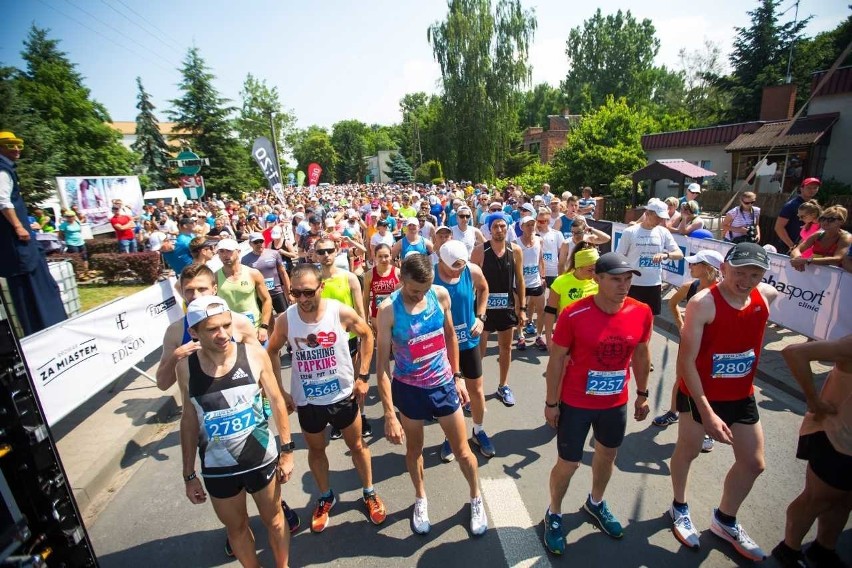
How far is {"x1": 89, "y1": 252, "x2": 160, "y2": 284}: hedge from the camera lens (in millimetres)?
12047

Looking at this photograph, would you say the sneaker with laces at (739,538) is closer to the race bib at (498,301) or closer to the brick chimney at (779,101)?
the race bib at (498,301)

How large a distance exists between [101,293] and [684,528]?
13.2 m

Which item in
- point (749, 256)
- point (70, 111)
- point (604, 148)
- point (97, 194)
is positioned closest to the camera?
point (749, 256)

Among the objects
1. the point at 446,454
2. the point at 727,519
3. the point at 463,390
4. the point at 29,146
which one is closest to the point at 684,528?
the point at 727,519

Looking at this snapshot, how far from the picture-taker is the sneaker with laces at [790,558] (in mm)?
2676

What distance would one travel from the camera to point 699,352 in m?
2.79

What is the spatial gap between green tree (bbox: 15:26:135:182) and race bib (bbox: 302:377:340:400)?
149ft

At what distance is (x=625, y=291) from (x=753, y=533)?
6.90 feet

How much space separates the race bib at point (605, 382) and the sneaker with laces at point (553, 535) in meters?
0.99

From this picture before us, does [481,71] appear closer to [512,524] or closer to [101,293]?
[101,293]

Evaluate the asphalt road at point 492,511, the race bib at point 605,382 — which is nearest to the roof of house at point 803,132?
the asphalt road at point 492,511

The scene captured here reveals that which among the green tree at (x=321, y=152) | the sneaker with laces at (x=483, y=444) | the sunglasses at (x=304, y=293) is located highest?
the green tree at (x=321, y=152)

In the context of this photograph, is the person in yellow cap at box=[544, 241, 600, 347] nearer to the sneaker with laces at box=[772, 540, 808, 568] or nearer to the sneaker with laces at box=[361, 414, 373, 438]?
the sneaker with laces at box=[772, 540, 808, 568]

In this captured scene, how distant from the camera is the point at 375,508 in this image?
3.34m
